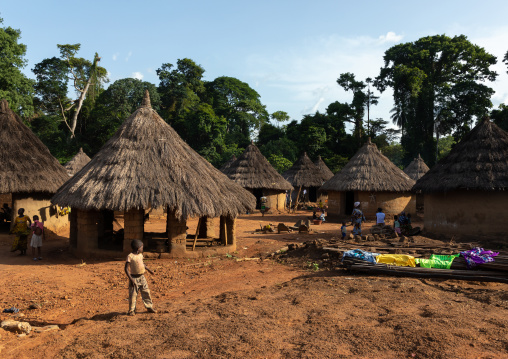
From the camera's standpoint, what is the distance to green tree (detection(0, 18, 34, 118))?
2239 centimetres

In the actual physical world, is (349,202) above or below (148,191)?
below

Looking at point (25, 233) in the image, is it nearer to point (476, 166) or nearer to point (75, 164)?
point (75, 164)

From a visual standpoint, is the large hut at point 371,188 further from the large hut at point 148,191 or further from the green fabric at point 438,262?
the green fabric at point 438,262

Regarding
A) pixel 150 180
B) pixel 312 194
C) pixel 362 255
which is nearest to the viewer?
pixel 362 255

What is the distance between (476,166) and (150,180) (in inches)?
467

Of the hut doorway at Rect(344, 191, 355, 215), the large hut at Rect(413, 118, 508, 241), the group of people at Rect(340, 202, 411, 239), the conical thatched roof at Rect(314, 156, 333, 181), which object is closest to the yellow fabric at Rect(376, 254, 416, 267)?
the group of people at Rect(340, 202, 411, 239)

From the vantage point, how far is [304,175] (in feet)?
105

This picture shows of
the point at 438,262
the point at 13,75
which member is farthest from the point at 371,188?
the point at 13,75

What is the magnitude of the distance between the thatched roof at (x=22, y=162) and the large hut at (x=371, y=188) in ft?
47.6

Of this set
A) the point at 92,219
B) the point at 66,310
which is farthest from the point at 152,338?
the point at 92,219

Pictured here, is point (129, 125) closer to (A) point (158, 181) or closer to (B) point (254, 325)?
(A) point (158, 181)

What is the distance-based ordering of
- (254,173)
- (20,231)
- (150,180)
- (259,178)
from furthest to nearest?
1. (254,173)
2. (259,178)
3. (20,231)
4. (150,180)

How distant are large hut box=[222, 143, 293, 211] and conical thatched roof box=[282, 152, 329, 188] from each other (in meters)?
3.95

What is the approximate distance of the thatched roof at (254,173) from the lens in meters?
26.1
